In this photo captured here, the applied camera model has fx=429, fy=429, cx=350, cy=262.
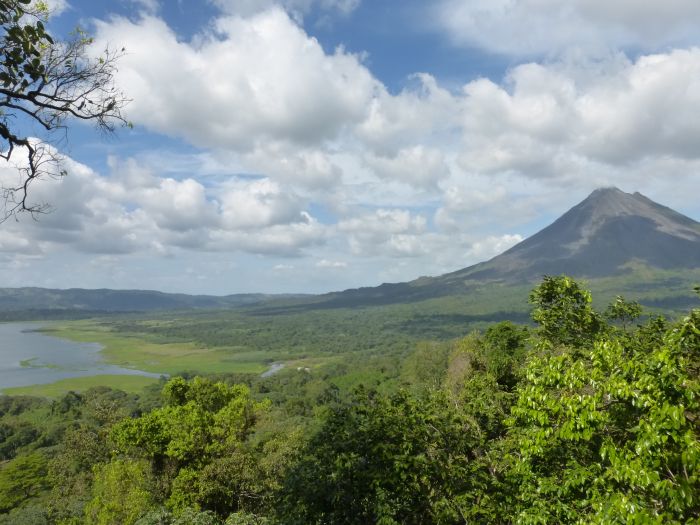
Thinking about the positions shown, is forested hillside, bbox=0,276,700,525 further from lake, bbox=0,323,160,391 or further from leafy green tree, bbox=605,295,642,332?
lake, bbox=0,323,160,391

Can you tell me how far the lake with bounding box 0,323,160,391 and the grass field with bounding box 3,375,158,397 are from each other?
653cm

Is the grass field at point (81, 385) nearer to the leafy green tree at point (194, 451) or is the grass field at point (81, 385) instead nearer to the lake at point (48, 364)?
the lake at point (48, 364)

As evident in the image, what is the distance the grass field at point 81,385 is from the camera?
97438 mm

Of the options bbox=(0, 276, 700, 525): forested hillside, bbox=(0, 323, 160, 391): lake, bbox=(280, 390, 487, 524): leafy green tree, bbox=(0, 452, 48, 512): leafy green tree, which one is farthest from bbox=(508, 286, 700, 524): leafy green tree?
bbox=(0, 323, 160, 391): lake

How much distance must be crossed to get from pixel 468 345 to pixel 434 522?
35.9m

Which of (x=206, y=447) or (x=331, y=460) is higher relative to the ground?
(x=331, y=460)

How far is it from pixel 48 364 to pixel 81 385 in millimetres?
50921

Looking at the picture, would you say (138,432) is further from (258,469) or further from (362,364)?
(362,364)

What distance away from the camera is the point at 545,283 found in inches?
586

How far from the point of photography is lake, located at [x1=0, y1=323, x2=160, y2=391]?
118 meters

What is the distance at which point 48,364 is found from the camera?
14100 cm

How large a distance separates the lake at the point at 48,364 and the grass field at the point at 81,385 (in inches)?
257

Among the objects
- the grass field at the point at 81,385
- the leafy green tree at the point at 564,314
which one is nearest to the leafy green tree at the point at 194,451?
the leafy green tree at the point at 564,314

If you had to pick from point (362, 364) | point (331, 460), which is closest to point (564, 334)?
point (331, 460)
